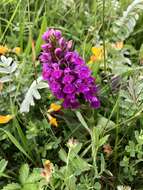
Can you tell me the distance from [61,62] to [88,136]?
27 cm

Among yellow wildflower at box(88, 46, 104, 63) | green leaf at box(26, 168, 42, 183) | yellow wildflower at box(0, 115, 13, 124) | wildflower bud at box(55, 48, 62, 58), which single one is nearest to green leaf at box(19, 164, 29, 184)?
green leaf at box(26, 168, 42, 183)

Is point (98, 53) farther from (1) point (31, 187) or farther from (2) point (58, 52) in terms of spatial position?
(1) point (31, 187)

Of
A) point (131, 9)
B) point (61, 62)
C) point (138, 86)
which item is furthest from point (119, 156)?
point (131, 9)

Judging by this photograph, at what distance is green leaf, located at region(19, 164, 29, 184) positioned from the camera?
142cm

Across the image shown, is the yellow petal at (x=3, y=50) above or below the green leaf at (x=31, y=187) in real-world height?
above

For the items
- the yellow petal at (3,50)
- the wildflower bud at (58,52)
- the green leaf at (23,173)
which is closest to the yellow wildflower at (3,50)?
the yellow petal at (3,50)

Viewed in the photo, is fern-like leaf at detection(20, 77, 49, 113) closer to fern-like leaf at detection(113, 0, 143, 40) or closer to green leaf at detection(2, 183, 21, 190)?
green leaf at detection(2, 183, 21, 190)

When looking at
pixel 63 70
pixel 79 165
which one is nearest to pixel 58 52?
pixel 63 70

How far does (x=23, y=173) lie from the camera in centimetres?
143

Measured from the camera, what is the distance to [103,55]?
1698 millimetres

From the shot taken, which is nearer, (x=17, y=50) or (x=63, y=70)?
(x=63, y=70)

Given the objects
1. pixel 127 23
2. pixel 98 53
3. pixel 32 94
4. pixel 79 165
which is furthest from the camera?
pixel 127 23

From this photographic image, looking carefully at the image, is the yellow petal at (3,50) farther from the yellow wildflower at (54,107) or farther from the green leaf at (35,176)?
the green leaf at (35,176)

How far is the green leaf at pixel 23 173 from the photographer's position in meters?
1.42
